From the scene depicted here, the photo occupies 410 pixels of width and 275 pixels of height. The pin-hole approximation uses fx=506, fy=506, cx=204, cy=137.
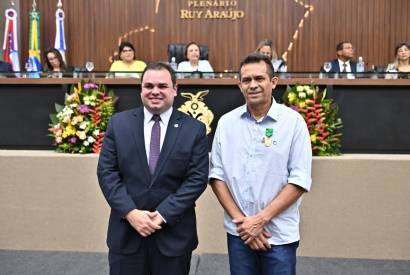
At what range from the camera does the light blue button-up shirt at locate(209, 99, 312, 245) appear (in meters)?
1.85

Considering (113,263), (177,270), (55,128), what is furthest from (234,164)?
(55,128)

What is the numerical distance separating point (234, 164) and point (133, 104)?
2.14m

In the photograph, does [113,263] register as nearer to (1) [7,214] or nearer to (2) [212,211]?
(2) [212,211]

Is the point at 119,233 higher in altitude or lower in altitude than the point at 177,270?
higher

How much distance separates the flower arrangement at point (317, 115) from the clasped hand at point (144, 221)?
75.8 inches

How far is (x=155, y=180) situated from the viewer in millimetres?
1899

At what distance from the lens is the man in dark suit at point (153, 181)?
190 centimetres

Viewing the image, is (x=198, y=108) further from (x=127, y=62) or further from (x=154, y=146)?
(x=154, y=146)

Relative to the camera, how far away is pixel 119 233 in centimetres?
193

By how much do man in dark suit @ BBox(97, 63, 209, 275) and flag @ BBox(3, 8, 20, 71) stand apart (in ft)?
17.1

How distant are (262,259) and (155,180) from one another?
496 millimetres

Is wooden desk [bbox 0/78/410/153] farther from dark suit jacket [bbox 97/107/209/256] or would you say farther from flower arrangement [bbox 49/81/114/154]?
dark suit jacket [bbox 97/107/209/256]

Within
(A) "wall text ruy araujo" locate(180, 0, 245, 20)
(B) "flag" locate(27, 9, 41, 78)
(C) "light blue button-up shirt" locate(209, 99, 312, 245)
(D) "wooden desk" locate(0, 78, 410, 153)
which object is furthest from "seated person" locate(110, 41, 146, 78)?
(C) "light blue button-up shirt" locate(209, 99, 312, 245)

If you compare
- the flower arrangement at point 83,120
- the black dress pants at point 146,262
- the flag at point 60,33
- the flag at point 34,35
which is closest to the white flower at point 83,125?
the flower arrangement at point 83,120
